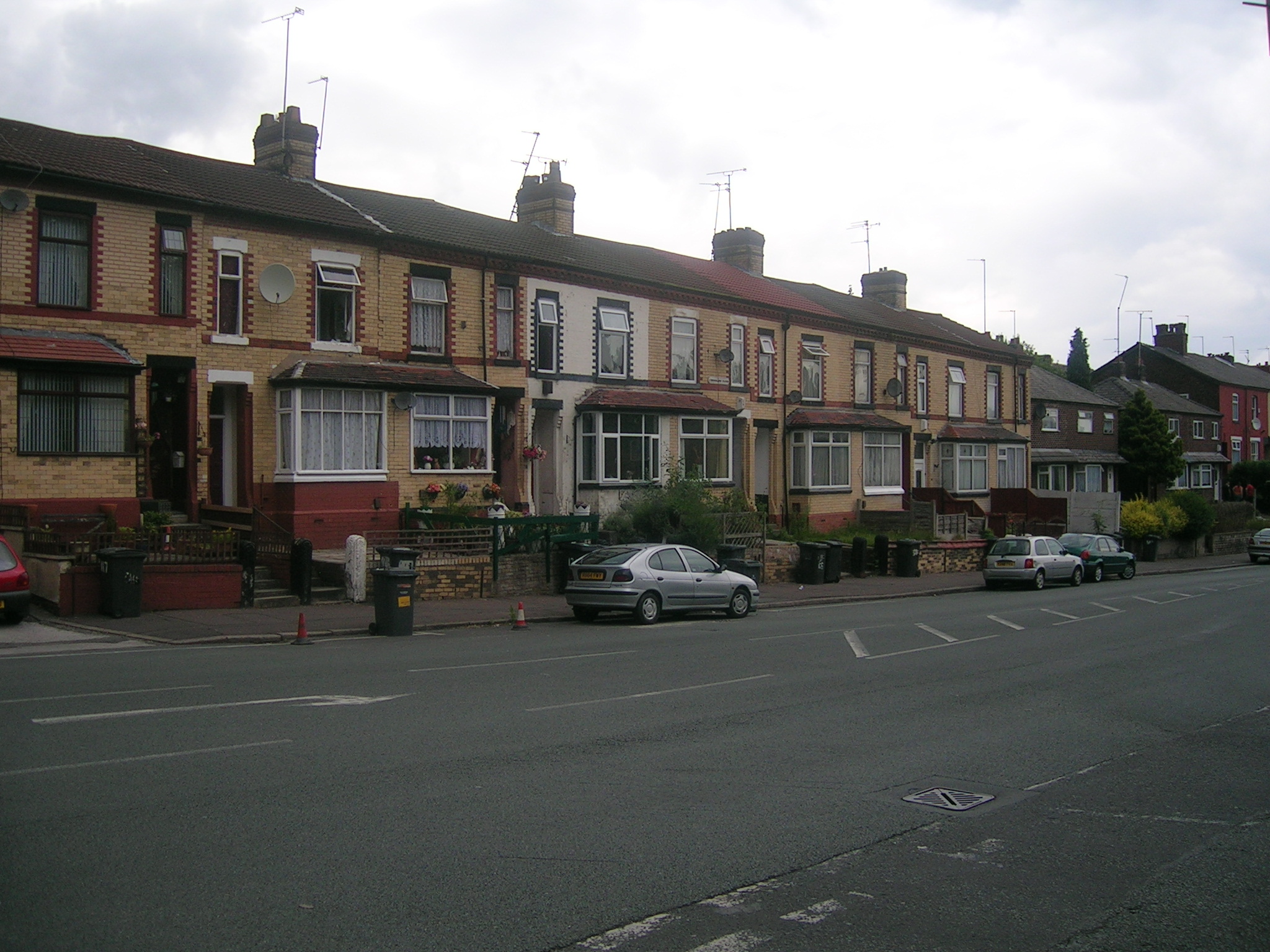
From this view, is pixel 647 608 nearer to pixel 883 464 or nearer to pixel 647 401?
pixel 647 401

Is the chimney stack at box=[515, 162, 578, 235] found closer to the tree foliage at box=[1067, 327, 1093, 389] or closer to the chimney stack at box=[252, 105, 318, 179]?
the chimney stack at box=[252, 105, 318, 179]

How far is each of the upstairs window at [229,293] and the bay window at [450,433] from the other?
4.13 m

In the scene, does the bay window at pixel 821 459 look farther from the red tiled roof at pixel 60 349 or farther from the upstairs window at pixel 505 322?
the red tiled roof at pixel 60 349

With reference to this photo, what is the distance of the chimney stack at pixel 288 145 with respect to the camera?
26.9m

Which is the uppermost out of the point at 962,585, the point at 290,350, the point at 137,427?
the point at 290,350

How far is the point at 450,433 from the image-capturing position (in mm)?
25453

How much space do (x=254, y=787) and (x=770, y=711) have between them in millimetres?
5167

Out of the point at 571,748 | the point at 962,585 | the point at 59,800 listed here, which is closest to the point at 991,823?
the point at 571,748

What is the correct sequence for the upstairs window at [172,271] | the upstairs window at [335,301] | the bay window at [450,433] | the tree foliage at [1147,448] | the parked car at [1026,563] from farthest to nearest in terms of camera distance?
1. the tree foliage at [1147,448]
2. the parked car at [1026,563]
3. the bay window at [450,433]
4. the upstairs window at [335,301]
5. the upstairs window at [172,271]

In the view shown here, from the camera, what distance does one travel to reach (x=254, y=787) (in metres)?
7.35

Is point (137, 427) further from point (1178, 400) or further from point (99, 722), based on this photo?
point (1178, 400)

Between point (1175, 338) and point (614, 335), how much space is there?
57.0 meters

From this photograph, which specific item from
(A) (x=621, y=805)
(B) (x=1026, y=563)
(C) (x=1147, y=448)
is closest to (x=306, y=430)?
(A) (x=621, y=805)

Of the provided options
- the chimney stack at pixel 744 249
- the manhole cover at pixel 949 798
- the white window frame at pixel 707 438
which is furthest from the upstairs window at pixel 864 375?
the manhole cover at pixel 949 798
